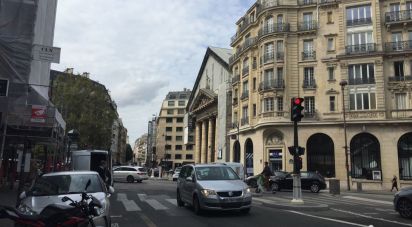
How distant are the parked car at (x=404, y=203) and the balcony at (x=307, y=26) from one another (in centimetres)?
3546

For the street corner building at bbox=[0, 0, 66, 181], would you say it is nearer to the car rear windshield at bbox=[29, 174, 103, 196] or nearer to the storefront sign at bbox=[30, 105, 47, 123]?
the storefront sign at bbox=[30, 105, 47, 123]

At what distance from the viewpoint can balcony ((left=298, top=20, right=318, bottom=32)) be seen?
4666 cm

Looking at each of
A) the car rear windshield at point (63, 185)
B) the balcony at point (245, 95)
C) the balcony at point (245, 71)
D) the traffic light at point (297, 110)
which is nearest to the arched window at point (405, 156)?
the balcony at point (245, 95)

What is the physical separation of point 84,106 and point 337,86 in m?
29.2

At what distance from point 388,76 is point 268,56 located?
13078 mm

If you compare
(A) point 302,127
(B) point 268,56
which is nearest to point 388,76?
(A) point 302,127

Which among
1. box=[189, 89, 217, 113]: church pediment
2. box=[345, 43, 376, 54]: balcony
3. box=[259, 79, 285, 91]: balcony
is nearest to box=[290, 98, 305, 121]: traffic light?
box=[345, 43, 376, 54]: balcony

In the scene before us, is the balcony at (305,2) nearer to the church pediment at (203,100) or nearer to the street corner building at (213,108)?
the street corner building at (213,108)

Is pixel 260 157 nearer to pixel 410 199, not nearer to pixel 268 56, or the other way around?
pixel 268 56

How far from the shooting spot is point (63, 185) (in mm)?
9023

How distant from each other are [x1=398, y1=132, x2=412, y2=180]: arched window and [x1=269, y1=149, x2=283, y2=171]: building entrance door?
476 inches

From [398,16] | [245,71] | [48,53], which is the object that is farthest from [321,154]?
[48,53]

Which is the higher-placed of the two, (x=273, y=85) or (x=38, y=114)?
(x=273, y=85)

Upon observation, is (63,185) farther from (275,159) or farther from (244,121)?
(244,121)
